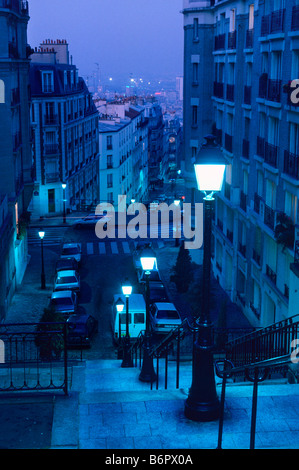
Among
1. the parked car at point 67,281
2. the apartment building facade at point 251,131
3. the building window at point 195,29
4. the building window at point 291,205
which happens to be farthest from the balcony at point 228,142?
the parked car at point 67,281

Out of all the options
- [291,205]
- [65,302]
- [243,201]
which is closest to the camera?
[291,205]

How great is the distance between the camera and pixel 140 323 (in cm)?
2539

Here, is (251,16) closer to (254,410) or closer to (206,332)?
(206,332)

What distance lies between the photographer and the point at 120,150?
2911 inches

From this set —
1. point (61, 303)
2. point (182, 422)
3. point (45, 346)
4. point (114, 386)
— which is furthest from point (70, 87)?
point (182, 422)

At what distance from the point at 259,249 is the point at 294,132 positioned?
6519 mm

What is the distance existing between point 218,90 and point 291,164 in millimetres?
13427

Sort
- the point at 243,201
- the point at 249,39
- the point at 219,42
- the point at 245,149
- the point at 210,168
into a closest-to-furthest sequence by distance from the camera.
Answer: the point at 210,168
the point at 249,39
the point at 245,149
the point at 243,201
the point at 219,42

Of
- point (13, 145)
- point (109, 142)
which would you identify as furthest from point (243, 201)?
point (109, 142)

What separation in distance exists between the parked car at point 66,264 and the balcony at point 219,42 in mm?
14709

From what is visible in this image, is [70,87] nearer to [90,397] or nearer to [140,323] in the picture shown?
[140,323]

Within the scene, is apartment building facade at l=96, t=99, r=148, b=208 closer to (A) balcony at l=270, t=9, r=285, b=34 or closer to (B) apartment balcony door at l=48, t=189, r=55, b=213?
(B) apartment balcony door at l=48, t=189, r=55, b=213

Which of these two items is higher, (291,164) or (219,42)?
(219,42)

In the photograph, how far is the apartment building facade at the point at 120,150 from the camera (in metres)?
71.9
